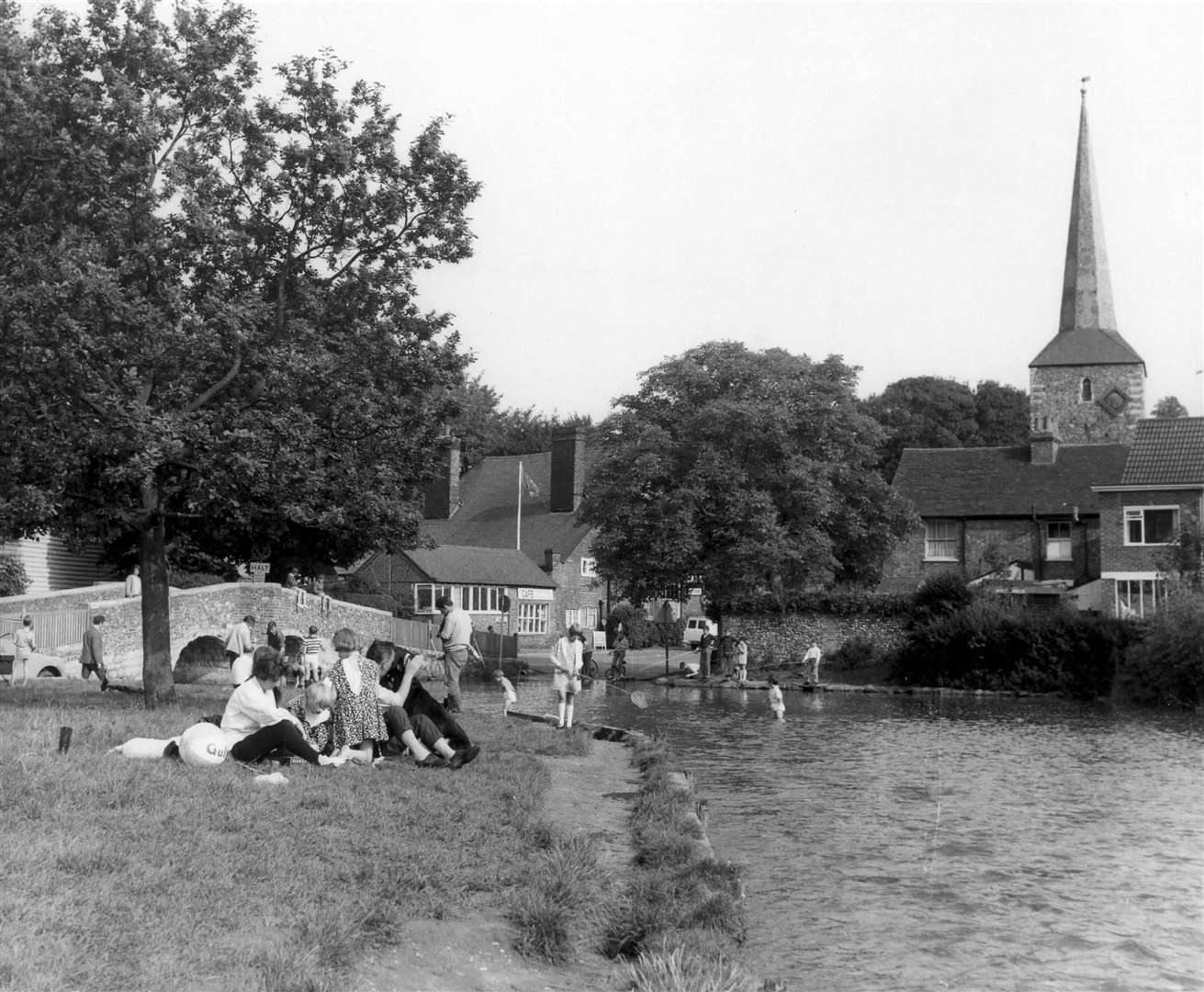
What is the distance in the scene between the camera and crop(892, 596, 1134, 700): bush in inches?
1674

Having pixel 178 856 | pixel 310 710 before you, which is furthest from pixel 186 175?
pixel 178 856

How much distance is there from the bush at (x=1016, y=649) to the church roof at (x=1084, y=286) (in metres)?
35.2

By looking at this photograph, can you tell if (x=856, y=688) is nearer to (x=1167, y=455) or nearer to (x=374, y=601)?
(x=1167, y=455)

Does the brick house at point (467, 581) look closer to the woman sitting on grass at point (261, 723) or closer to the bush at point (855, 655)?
the bush at point (855, 655)

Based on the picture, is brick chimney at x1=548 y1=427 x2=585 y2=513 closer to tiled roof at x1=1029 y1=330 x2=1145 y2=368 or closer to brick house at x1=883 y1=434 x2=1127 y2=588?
brick house at x1=883 y1=434 x2=1127 y2=588

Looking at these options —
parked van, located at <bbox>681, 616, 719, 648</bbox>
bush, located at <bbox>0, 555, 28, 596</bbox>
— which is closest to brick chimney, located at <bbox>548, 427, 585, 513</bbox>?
parked van, located at <bbox>681, 616, 719, 648</bbox>

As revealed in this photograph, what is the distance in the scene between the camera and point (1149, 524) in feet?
168

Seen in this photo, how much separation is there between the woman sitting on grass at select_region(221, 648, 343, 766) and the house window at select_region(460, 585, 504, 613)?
52458mm

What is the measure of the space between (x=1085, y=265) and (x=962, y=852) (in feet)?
234

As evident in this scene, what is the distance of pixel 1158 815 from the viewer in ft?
54.5

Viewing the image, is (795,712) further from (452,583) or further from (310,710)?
(452,583)

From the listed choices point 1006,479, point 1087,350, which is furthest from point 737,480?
point 1087,350

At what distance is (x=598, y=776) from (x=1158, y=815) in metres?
7.23

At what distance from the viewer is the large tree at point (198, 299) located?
18109 millimetres
